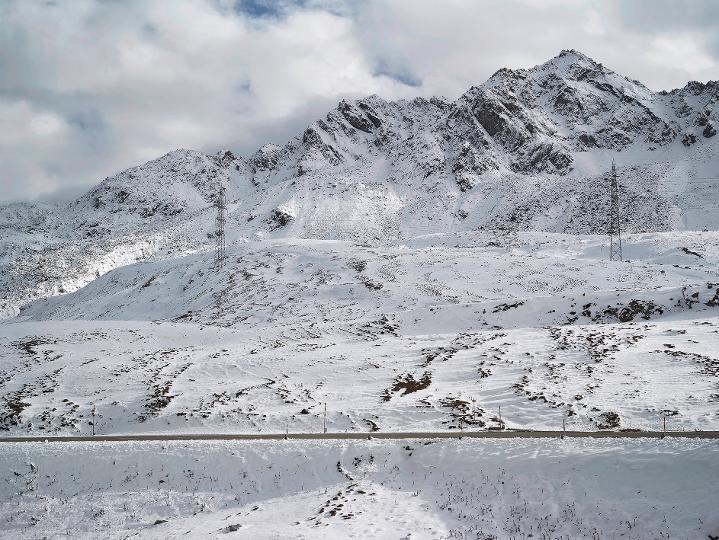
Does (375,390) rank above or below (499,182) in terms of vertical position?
below

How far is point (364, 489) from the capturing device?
16953 mm

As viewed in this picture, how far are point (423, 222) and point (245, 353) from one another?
104m

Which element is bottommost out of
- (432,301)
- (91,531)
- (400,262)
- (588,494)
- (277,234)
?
(91,531)

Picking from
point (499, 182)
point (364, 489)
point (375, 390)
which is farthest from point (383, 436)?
point (499, 182)

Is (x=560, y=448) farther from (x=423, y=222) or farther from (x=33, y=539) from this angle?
(x=423, y=222)

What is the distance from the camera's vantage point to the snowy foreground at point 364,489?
13688 millimetres

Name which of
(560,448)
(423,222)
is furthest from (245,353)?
(423,222)

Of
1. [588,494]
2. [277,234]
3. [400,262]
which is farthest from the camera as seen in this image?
[277,234]

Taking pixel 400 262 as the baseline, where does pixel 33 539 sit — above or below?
below

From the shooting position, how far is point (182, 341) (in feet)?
141

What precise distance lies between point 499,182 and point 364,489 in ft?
480

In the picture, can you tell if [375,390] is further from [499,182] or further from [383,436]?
[499,182]

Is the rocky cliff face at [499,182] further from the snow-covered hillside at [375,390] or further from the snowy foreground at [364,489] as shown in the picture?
the snowy foreground at [364,489]

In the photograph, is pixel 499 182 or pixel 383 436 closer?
pixel 383 436
